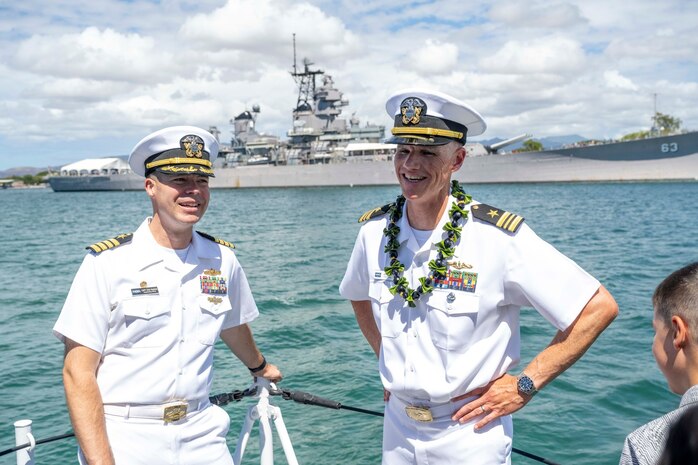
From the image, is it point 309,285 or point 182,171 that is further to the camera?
point 309,285

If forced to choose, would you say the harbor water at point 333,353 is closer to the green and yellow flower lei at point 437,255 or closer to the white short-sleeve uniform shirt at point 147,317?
the white short-sleeve uniform shirt at point 147,317

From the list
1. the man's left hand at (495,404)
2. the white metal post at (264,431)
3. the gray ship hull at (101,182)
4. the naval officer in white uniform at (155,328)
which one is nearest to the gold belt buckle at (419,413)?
the man's left hand at (495,404)

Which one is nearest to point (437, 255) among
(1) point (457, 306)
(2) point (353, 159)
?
(1) point (457, 306)

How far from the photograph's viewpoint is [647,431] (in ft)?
4.60

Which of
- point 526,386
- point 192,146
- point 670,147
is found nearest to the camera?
point 526,386

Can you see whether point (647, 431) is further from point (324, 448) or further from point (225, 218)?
point (225, 218)

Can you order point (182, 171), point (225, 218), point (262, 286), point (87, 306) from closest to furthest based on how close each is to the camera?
1. point (87, 306)
2. point (182, 171)
3. point (262, 286)
4. point (225, 218)

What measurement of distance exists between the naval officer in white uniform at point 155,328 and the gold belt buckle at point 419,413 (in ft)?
2.95

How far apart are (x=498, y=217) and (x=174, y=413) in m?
1.59

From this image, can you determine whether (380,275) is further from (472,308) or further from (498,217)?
(498,217)

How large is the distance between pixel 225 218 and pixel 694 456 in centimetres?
3242

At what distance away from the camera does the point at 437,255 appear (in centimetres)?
243

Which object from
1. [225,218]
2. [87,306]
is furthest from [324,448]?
[225,218]

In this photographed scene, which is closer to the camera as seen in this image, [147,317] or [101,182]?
[147,317]
